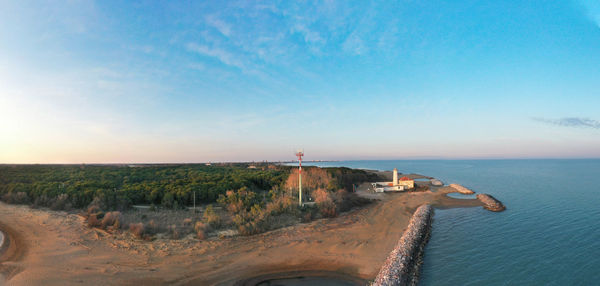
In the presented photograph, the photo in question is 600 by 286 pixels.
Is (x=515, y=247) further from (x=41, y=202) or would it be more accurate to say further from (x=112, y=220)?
(x=41, y=202)

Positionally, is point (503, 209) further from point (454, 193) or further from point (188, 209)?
point (188, 209)

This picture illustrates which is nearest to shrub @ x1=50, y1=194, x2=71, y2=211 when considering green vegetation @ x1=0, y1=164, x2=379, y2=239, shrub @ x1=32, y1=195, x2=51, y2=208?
green vegetation @ x1=0, y1=164, x2=379, y2=239

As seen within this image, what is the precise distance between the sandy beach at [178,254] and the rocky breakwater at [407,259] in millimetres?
584

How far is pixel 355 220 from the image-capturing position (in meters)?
20.8

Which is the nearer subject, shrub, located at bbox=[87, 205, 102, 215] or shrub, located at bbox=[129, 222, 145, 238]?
shrub, located at bbox=[129, 222, 145, 238]

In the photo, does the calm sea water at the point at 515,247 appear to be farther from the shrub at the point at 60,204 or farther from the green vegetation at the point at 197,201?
the shrub at the point at 60,204

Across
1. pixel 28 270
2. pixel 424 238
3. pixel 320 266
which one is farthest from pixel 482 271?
pixel 28 270

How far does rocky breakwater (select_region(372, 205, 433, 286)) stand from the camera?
10734 millimetres

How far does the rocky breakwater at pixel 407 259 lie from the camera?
35.2 ft

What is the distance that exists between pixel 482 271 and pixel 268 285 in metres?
10.6

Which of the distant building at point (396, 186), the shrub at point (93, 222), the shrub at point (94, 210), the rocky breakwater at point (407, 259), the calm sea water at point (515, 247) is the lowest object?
the calm sea water at point (515, 247)

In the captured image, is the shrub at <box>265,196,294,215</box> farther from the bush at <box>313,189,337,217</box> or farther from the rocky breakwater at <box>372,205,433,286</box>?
the rocky breakwater at <box>372,205,433,286</box>

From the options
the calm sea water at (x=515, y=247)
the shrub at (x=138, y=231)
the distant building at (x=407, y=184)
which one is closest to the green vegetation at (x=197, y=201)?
the shrub at (x=138, y=231)

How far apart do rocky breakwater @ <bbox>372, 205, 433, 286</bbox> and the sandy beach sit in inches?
23.0
